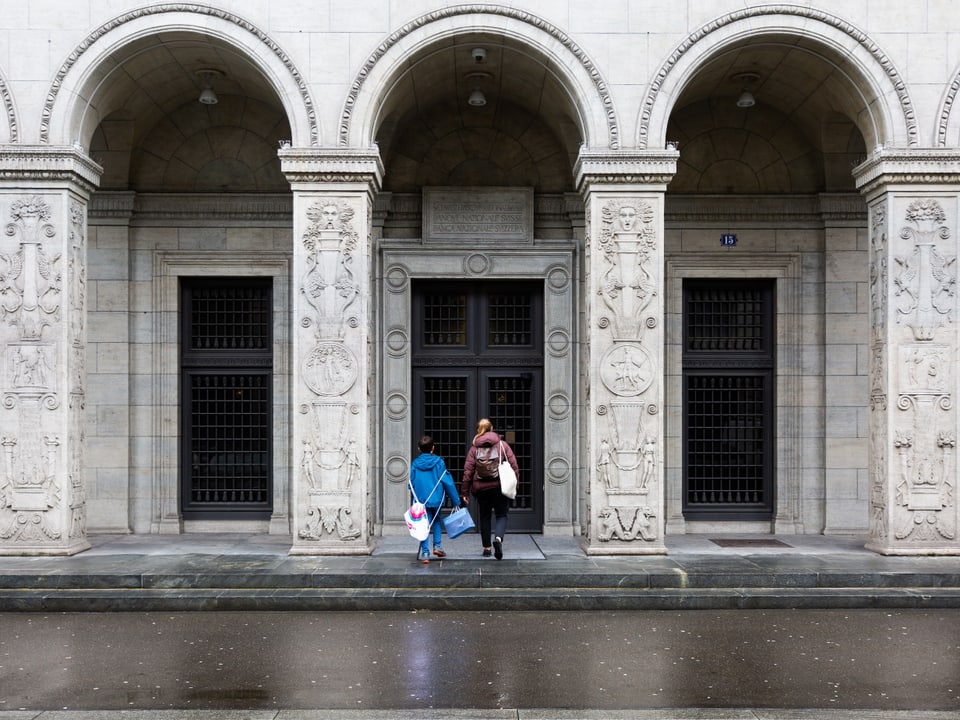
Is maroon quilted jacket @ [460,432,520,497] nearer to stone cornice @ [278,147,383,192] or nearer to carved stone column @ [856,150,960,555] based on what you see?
stone cornice @ [278,147,383,192]

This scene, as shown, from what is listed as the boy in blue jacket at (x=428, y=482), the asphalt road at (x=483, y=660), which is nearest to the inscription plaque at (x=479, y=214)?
the boy in blue jacket at (x=428, y=482)

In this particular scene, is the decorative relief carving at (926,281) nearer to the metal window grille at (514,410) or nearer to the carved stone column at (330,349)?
the metal window grille at (514,410)

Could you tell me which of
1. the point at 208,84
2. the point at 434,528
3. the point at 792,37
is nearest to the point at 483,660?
the point at 434,528

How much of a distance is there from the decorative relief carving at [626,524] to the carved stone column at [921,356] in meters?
3.41

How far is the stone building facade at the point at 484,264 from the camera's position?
12.3 metres

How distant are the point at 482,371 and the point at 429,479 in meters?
3.65

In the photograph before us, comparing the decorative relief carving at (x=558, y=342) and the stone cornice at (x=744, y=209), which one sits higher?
the stone cornice at (x=744, y=209)

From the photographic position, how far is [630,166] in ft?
40.4

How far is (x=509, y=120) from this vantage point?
1512 cm

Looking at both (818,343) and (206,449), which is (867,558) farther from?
(206,449)

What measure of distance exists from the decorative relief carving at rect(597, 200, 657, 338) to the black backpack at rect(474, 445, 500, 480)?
2.46 metres

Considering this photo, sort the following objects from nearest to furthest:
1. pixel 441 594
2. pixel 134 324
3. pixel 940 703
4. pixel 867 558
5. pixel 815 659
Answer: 1. pixel 940 703
2. pixel 815 659
3. pixel 441 594
4. pixel 867 558
5. pixel 134 324

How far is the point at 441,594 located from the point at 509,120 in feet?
27.7

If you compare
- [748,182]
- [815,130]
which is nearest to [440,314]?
[748,182]
